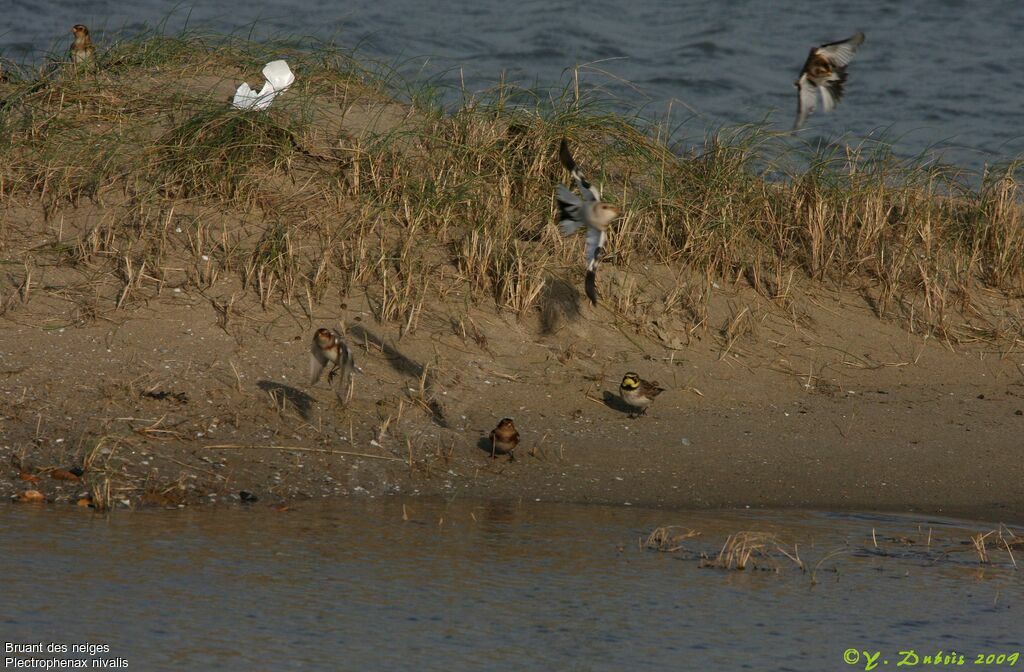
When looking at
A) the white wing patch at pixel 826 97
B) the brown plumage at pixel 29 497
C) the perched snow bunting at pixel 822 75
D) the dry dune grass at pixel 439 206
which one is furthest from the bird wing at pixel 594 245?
the brown plumage at pixel 29 497

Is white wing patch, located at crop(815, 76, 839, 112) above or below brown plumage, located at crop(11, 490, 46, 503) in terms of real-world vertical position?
above

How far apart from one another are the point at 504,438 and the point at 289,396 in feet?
3.57

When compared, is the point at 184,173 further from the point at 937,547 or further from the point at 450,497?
the point at 937,547

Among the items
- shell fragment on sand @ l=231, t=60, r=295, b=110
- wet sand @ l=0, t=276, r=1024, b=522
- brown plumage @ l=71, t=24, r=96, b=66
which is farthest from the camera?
brown plumage @ l=71, t=24, r=96, b=66

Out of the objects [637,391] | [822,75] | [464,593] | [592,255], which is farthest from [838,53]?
[464,593]

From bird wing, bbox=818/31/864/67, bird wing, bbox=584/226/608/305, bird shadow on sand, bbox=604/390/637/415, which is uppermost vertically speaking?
bird wing, bbox=818/31/864/67

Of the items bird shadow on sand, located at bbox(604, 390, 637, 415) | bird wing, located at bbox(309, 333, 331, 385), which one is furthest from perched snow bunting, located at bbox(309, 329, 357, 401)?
bird shadow on sand, located at bbox(604, 390, 637, 415)

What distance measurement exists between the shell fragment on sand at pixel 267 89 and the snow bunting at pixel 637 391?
2.81 metres

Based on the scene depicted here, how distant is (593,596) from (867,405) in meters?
2.85

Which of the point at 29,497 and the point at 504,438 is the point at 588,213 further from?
the point at 29,497

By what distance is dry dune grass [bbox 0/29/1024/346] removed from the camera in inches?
276

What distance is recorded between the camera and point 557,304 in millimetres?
7102

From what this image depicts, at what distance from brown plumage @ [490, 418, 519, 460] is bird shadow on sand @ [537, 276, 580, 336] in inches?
48.1

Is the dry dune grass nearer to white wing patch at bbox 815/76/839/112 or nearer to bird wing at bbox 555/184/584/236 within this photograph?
bird wing at bbox 555/184/584/236
